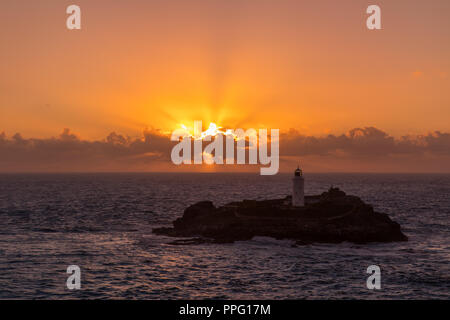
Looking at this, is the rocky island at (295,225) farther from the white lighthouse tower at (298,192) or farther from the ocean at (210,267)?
the ocean at (210,267)

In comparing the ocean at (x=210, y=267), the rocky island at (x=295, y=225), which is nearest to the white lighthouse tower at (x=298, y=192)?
the rocky island at (x=295, y=225)

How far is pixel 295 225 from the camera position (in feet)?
187

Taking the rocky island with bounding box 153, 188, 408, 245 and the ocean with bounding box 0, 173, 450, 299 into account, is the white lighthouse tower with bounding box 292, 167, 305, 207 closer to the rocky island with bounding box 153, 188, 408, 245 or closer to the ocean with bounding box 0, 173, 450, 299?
the rocky island with bounding box 153, 188, 408, 245

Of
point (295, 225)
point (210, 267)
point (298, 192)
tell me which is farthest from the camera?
point (298, 192)

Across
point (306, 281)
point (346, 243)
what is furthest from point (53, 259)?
point (346, 243)

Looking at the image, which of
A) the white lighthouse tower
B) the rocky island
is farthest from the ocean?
the white lighthouse tower

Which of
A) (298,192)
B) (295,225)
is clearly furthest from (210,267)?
(298,192)

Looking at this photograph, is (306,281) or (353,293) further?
(306,281)

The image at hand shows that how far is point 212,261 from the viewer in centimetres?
4566

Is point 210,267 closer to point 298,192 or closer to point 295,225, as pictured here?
point 295,225

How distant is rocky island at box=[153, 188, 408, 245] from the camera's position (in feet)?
182
